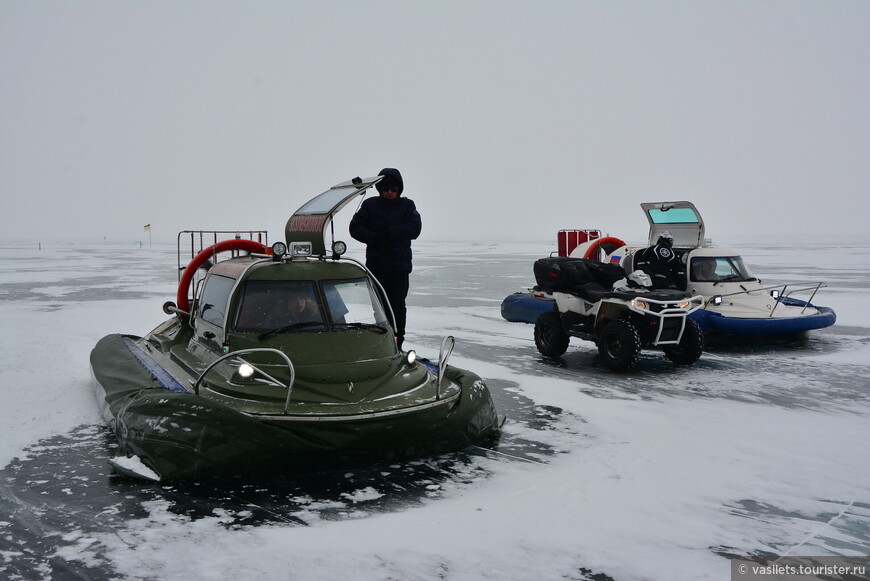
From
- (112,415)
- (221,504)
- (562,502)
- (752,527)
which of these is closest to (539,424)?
(562,502)

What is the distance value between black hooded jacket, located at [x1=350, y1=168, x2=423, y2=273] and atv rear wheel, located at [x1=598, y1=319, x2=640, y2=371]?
9.77ft

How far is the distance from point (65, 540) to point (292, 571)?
134 cm

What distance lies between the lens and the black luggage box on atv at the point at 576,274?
34.5ft

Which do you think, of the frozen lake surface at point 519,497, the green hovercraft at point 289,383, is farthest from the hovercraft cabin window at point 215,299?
the frozen lake surface at point 519,497

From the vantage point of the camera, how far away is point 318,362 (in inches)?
232

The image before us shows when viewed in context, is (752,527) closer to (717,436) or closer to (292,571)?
(717,436)

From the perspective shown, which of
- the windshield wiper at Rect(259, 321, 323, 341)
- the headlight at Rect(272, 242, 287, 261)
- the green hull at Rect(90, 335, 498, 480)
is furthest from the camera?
the headlight at Rect(272, 242, 287, 261)

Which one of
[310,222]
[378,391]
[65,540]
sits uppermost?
[310,222]

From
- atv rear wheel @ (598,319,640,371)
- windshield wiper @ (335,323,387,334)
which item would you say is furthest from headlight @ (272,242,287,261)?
atv rear wheel @ (598,319,640,371)

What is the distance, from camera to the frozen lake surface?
3951 mm

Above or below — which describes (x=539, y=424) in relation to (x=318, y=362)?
below

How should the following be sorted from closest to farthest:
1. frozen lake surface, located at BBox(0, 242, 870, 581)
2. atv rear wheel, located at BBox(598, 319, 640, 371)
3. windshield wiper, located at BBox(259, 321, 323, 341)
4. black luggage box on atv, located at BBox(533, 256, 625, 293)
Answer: frozen lake surface, located at BBox(0, 242, 870, 581) → windshield wiper, located at BBox(259, 321, 323, 341) → atv rear wheel, located at BBox(598, 319, 640, 371) → black luggage box on atv, located at BBox(533, 256, 625, 293)

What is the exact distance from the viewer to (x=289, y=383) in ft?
18.0

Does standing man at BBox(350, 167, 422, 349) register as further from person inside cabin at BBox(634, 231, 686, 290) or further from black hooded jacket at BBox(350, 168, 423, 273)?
person inside cabin at BBox(634, 231, 686, 290)
